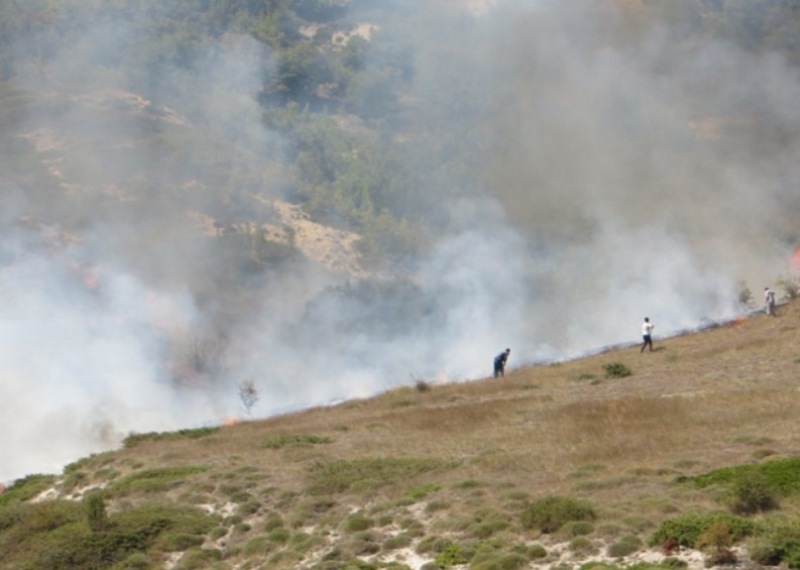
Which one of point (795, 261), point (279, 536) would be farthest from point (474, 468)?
point (795, 261)

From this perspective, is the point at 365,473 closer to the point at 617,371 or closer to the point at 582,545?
the point at 582,545

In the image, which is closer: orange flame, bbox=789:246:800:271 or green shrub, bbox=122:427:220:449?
green shrub, bbox=122:427:220:449

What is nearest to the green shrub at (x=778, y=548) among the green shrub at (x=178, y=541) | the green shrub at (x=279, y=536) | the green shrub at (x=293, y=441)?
the green shrub at (x=279, y=536)

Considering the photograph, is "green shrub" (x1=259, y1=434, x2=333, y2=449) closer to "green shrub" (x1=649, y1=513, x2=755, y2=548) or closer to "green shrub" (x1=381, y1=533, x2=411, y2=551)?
"green shrub" (x1=381, y1=533, x2=411, y2=551)

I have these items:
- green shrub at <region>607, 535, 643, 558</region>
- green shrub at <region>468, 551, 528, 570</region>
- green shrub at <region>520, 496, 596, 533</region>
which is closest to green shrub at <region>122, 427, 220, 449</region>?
green shrub at <region>520, 496, 596, 533</region>

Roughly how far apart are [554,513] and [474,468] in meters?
7.17

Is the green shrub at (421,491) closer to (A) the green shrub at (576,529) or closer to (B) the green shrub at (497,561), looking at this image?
(B) the green shrub at (497,561)

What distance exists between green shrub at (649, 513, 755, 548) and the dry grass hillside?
24 cm

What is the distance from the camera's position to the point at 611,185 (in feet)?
351

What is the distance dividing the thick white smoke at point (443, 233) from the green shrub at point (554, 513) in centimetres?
4187

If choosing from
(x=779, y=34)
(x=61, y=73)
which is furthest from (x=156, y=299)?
(x=779, y=34)

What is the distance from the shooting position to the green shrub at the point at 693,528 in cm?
2109

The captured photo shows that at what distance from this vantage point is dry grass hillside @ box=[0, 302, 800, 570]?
24.1 metres

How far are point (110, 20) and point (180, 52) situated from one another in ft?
31.9
